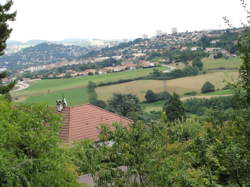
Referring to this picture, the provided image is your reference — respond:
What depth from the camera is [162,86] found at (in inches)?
2226

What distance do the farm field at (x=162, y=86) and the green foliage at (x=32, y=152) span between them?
46.1 m

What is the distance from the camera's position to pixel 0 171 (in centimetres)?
555

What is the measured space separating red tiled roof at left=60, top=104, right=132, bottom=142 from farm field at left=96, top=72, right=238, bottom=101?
32.3 m

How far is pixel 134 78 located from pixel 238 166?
61.3 m

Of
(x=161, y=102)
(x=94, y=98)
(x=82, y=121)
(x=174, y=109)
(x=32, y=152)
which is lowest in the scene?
(x=161, y=102)

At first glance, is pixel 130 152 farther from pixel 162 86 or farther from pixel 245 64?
pixel 162 86

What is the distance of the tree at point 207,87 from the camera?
50938 millimetres

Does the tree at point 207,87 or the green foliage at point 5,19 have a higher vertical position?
the green foliage at point 5,19

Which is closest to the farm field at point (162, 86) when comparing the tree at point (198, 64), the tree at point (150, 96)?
the tree at point (150, 96)

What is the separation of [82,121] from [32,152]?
1308cm

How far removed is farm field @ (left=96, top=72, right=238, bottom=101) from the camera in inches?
2124

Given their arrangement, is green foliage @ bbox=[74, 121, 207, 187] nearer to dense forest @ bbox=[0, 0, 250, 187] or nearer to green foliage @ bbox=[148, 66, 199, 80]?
dense forest @ bbox=[0, 0, 250, 187]

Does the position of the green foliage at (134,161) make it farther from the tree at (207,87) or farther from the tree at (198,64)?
the tree at (198,64)

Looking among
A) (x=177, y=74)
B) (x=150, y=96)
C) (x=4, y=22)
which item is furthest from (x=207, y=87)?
(x=4, y=22)
